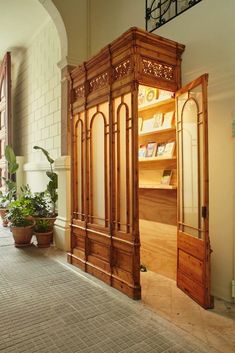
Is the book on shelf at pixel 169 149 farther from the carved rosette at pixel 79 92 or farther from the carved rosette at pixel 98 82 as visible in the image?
the carved rosette at pixel 79 92

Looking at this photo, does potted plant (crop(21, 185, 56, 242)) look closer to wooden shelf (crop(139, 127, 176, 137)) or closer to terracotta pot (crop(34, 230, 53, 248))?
terracotta pot (crop(34, 230, 53, 248))

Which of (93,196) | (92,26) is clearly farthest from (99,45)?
(93,196)

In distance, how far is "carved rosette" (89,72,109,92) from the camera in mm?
2963

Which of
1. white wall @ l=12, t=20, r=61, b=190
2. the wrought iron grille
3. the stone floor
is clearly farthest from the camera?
white wall @ l=12, t=20, r=61, b=190

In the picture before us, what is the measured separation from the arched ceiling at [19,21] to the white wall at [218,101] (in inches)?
121

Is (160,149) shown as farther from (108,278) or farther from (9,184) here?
(9,184)

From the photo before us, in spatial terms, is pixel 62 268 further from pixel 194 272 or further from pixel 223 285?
pixel 223 285

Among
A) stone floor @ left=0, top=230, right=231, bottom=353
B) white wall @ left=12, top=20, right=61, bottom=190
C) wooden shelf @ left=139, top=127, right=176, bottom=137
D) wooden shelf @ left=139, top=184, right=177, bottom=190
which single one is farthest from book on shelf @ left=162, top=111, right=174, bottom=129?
white wall @ left=12, top=20, right=61, bottom=190

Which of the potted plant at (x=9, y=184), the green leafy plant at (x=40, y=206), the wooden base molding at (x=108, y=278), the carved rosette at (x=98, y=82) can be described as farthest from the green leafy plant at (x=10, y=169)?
the carved rosette at (x=98, y=82)

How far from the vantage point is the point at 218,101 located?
2541mm

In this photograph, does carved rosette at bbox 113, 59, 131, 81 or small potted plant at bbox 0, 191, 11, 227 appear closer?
carved rosette at bbox 113, 59, 131, 81

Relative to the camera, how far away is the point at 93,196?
10.5 ft

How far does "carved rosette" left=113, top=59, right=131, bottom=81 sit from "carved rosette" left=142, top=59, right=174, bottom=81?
0.14 meters

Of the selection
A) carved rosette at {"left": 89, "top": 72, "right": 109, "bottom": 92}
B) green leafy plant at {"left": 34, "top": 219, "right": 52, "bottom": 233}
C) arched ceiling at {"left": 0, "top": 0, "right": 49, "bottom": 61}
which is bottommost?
green leafy plant at {"left": 34, "top": 219, "right": 52, "bottom": 233}
